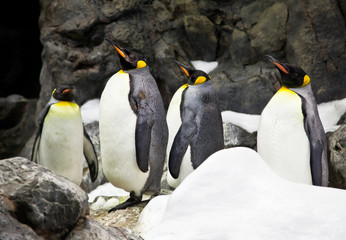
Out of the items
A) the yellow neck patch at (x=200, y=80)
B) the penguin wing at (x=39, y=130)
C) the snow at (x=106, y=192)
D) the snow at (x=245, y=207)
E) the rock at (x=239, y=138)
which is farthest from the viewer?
the rock at (x=239, y=138)

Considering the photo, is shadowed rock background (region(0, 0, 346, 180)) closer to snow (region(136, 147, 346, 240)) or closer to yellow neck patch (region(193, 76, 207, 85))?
yellow neck patch (region(193, 76, 207, 85))

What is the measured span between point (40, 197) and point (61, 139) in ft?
10.2

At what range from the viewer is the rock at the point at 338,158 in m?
5.73

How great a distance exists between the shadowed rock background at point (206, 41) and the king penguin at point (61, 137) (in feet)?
8.68

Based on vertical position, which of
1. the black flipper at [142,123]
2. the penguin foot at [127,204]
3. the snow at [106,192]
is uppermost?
the black flipper at [142,123]

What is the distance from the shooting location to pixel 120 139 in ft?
14.6

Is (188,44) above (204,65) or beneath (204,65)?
above

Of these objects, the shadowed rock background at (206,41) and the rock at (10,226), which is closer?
the rock at (10,226)

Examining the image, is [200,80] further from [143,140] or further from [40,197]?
[40,197]

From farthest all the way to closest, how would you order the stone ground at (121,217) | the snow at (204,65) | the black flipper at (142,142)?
the snow at (204,65)
the black flipper at (142,142)
the stone ground at (121,217)

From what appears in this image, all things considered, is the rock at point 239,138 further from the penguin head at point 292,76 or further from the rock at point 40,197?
the rock at point 40,197

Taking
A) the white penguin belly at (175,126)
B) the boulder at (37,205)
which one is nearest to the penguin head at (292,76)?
the white penguin belly at (175,126)

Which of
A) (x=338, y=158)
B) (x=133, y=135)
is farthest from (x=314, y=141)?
(x=133, y=135)

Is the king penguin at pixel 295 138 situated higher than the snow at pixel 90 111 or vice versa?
the king penguin at pixel 295 138
